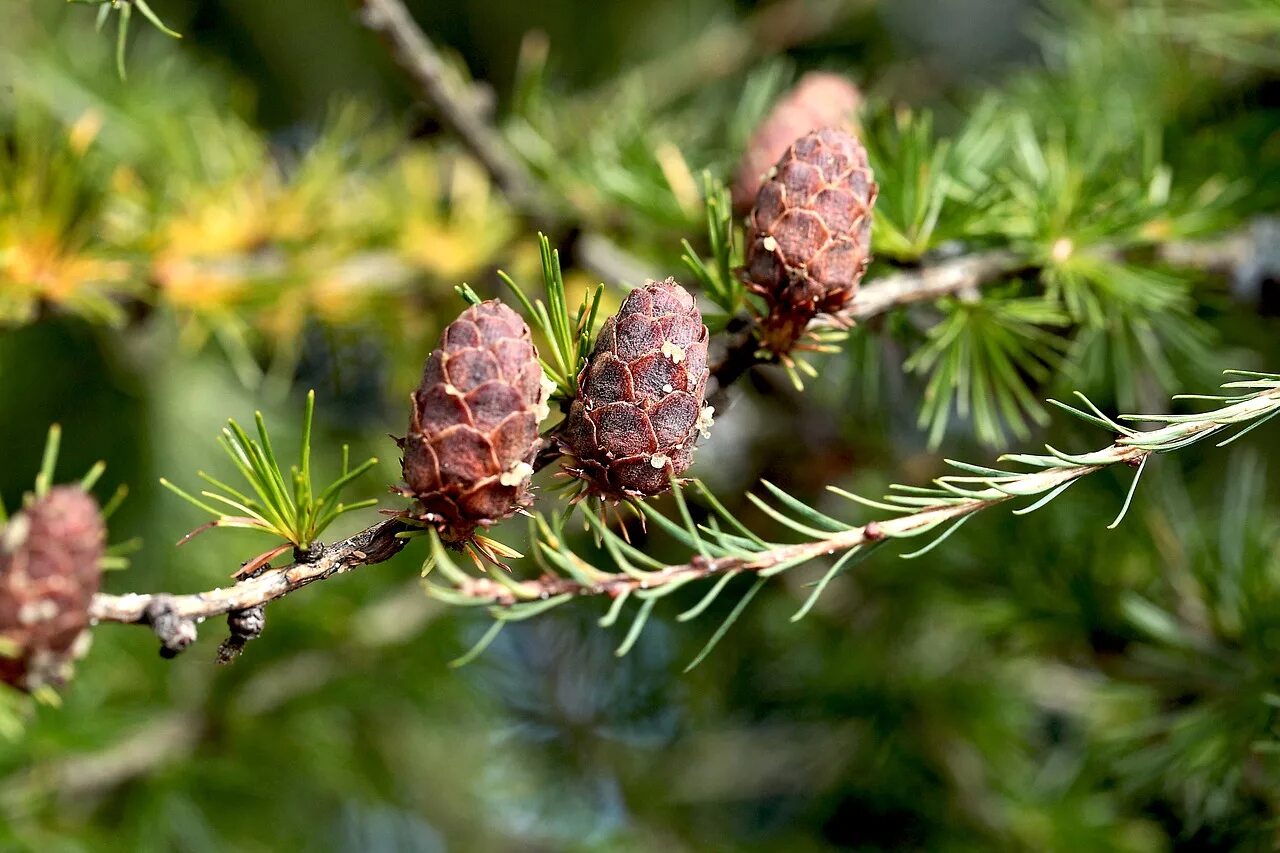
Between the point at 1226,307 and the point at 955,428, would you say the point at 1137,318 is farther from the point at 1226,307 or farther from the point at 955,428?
the point at 955,428

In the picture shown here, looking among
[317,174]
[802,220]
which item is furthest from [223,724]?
[802,220]

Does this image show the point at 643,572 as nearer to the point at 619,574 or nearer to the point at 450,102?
the point at 619,574

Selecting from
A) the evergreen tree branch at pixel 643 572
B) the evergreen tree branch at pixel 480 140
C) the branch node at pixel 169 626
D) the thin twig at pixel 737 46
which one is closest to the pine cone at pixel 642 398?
the evergreen tree branch at pixel 643 572

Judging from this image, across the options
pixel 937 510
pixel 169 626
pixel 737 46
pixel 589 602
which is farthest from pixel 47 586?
pixel 737 46


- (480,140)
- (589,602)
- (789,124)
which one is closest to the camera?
(789,124)

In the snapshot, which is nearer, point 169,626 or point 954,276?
point 169,626

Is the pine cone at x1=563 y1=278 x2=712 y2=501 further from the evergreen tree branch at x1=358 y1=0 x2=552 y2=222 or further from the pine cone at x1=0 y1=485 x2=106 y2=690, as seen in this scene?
the evergreen tree branch at x1=358 y1=0 x2=552 y2=222

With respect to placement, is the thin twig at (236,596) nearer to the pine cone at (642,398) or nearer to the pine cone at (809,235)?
the pine cone at (642,398)
